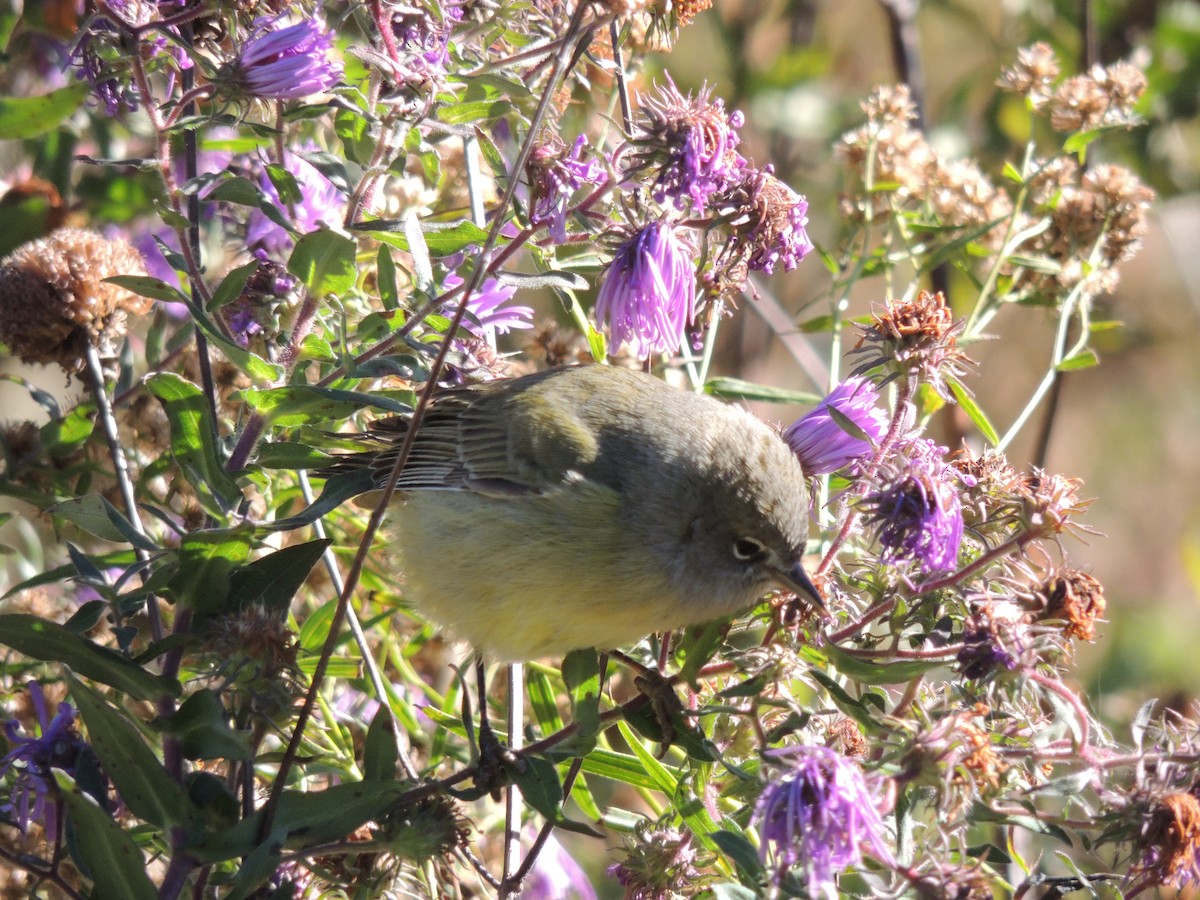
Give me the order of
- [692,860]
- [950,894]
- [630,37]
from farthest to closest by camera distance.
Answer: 1. [630,37]
2. [692,860]
3. [950,894]

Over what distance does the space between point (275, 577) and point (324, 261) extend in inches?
22.9

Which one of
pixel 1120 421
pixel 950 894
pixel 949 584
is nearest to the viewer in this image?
pixel 950 894

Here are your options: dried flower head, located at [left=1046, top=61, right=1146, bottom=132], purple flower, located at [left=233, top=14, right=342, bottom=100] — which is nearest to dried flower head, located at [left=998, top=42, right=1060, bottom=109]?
dried flower head, located at [left=1046, top=61, right=1146, bottom=132]

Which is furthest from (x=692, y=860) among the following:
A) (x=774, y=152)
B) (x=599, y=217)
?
(x=774, y=152)

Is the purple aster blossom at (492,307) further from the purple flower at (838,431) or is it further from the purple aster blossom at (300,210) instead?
the purple flower at (838,431)

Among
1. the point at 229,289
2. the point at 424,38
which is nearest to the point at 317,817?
the point at 229,289

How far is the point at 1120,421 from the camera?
24.7 feet

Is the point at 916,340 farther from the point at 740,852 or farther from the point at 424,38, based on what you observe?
the point at 424,38

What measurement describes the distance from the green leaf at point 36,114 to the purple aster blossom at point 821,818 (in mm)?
1732

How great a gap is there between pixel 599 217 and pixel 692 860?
3.97ft

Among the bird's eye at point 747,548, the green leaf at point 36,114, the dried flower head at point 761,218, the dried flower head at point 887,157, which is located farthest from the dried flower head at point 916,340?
the green leaf at point 36,114

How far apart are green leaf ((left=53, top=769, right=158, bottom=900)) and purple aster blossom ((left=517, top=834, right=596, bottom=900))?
46.4 inches

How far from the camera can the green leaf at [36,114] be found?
2365 millimetres

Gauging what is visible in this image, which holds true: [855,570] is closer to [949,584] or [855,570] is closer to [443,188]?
[949,584]
